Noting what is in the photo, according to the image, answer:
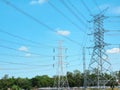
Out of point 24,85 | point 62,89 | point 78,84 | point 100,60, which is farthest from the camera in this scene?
point 24,85

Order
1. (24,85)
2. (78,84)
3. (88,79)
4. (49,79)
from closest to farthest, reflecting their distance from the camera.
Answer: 1. (88,79)
2. (78,84)
3. (24,85)
4. (49,79)

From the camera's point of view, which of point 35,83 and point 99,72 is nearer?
point 99,72

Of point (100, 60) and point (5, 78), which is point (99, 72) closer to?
point (100, 60)

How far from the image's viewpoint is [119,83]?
51.0 m

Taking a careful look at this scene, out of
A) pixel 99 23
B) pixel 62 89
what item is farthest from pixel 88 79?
pixel 62 89

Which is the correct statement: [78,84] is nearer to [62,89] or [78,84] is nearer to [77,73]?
[77,73]

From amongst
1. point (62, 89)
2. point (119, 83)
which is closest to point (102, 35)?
point (119, 83)

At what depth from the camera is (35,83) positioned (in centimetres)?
14750

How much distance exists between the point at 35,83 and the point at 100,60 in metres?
112

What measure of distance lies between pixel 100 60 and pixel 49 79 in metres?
109

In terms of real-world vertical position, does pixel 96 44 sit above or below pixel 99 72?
above

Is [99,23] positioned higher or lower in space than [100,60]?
higher

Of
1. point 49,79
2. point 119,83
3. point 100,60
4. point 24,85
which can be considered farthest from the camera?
point 49,79

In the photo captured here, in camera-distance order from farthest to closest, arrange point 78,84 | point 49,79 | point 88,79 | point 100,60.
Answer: point 49,79
point 78,84
point 88,79
point 100,60
